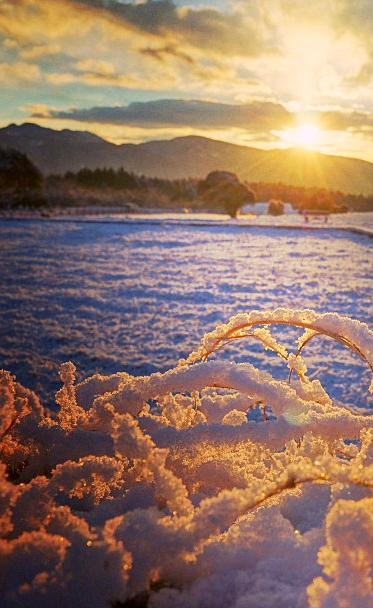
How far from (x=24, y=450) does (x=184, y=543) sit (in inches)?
11.5

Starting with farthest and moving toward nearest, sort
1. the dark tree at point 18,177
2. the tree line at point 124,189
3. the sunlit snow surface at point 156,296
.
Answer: the tree line at point 124,189 < the dark tree at point 18,177 < the sunlit snow surface at point 156,296

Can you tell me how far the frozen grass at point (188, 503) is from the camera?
348 millimetres

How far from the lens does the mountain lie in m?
149

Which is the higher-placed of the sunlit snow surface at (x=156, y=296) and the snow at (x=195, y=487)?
the snow at (x=195, y=487)

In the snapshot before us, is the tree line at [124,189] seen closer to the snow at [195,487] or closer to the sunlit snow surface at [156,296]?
the sunlit snow surface at [156,296]

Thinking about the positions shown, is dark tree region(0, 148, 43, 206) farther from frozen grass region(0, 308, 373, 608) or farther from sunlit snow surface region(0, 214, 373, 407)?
frozen grass region(0, 308, 373, 608)

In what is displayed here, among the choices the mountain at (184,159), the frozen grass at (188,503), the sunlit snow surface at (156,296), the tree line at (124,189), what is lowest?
the sunlit snow surface at (156,296)

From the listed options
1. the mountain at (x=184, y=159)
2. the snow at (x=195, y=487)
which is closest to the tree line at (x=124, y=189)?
the snow at (x=195, y=487)

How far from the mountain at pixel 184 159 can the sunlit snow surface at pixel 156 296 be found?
452 ft

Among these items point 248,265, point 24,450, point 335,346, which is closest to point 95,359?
point 335,346

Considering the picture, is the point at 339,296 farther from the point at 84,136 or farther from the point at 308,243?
the point at 84,136

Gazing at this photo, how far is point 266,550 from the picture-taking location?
418mm

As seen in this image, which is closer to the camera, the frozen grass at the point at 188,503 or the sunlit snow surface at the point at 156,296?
the frozen grass at the point at 188,503

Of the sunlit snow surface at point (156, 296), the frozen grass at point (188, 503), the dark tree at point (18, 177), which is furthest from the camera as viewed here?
the dark tree at point (18, 177)
